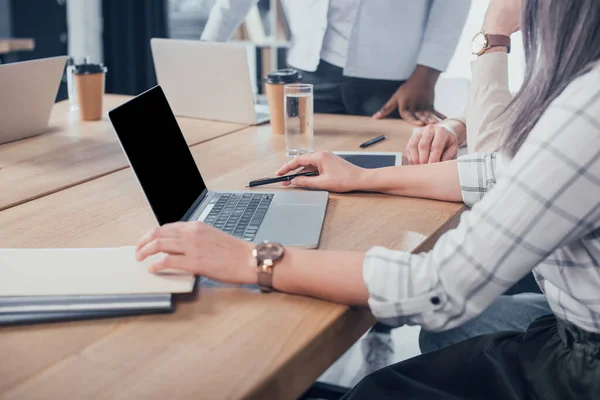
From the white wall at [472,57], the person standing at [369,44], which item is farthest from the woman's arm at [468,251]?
the white wall at [472,57]

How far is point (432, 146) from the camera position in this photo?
4.85 feet

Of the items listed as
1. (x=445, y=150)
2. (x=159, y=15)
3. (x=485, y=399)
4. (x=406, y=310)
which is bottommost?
(x=485, y=399)

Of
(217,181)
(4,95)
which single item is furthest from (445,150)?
(4,95)

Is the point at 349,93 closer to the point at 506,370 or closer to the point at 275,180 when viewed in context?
the point at 275,180

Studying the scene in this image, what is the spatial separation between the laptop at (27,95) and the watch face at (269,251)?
3.42 feet

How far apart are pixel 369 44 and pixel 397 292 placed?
155cm

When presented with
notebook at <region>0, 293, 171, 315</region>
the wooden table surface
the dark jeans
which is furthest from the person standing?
the wooden table surface

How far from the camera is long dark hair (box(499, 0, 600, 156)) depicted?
827 millimetres

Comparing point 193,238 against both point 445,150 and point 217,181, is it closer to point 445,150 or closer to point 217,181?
point 217,181

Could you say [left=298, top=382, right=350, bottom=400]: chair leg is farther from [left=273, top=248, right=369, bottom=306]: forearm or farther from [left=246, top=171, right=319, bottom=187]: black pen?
[left=273, top=248, right=369, bottom=306]: forearm

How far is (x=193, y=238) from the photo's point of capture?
897mm

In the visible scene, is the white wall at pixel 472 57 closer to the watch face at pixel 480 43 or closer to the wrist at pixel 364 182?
the watch face at pixel 480 43

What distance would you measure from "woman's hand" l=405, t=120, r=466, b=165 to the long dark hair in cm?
51

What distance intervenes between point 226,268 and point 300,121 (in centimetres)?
86
